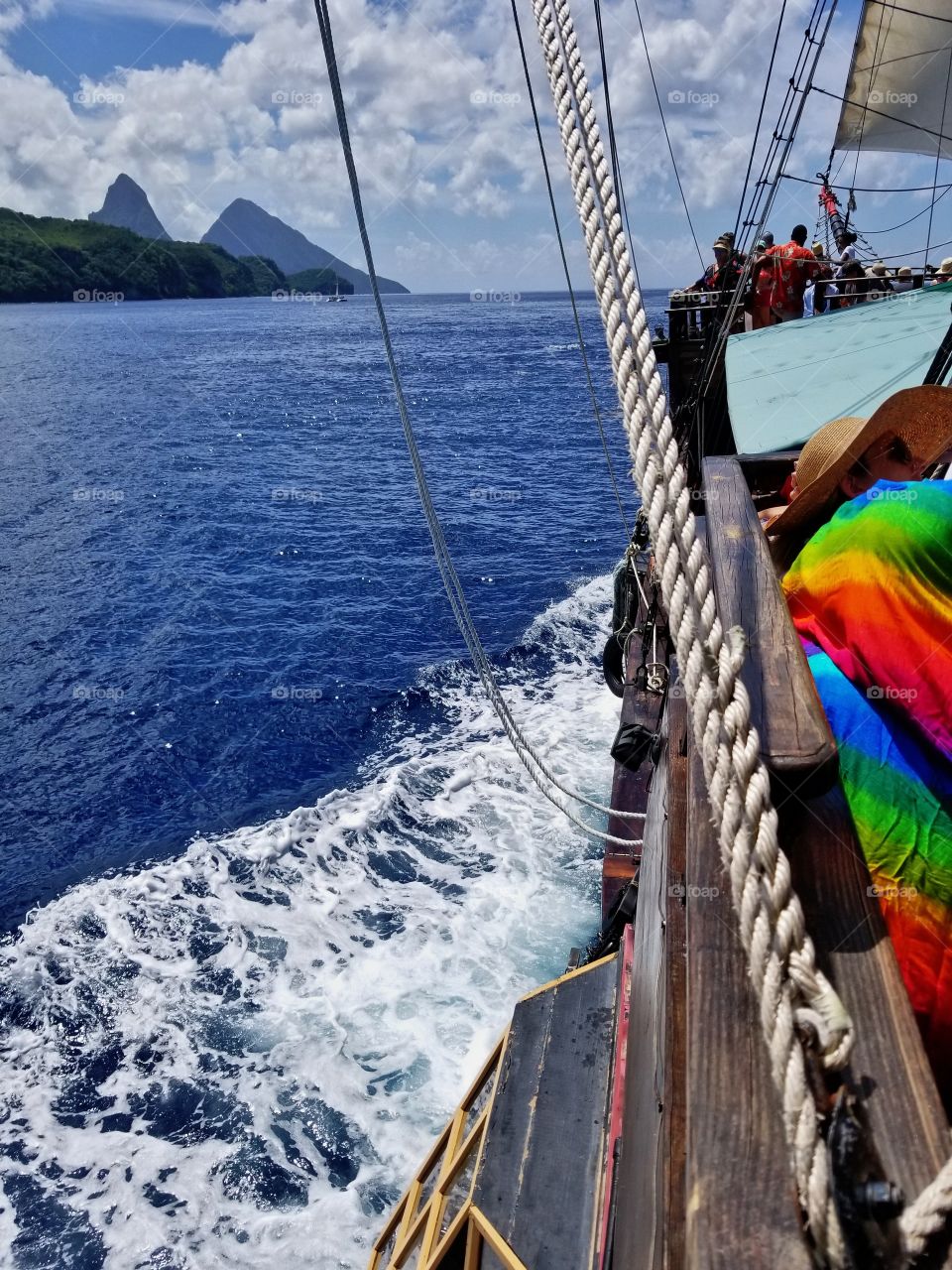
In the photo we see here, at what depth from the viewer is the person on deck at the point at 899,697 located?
1.84 meters

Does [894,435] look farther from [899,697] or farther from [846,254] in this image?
[846,254]

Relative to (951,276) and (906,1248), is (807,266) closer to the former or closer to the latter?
(951,276)

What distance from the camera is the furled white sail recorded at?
1956 cm

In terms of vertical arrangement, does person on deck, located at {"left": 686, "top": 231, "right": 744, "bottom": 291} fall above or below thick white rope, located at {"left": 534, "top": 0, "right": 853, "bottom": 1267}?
above

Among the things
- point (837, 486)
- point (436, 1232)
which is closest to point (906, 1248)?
point (837, 486)

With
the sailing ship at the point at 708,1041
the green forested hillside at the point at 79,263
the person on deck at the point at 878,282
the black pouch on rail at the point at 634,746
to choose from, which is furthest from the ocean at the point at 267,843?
the green forested hillside at the point at 79,263

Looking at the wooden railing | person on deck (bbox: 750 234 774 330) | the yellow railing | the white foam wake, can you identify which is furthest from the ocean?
person on deck (bbox: 750 234 774 330)

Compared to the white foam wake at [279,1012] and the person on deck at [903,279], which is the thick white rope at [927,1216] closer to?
the white foam wake at [279,1012]

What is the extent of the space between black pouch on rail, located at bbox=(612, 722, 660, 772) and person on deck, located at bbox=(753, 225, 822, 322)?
36.9 ft

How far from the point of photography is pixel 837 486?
2.79m

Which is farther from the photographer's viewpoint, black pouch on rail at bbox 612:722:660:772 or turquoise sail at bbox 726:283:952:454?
black pouch on rail at bbox 612:722:660:772

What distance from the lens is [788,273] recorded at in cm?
1638

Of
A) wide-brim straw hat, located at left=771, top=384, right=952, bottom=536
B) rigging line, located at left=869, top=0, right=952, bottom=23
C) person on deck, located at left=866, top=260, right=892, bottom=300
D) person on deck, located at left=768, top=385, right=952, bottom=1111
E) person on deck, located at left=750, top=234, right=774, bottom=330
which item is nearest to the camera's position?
person on deck, located at left=768, top=385, right=952, bottom=1111

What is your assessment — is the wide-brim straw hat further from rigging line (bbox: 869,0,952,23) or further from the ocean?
rigging line (bbox: 869,0,952,23)
